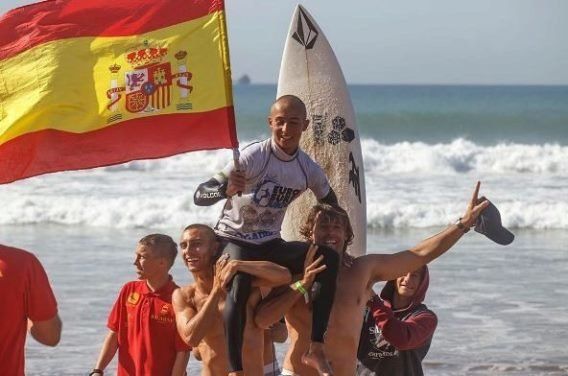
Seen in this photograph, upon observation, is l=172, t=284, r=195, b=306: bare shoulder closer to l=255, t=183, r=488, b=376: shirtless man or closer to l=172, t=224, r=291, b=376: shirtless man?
l=172, t=224, r=291, b=376: shirtless man

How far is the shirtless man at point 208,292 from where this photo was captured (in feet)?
17.9

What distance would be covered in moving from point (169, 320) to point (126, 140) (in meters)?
0.84

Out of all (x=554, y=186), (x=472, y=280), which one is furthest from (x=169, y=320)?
(x=554, y=186)

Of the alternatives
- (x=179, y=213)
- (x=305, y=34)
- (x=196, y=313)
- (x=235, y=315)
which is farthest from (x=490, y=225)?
(x=179, y=213)

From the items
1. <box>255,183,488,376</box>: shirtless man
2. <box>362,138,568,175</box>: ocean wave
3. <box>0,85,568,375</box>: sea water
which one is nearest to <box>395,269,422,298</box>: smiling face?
<box>255,183,488,376</box>: shirtless man

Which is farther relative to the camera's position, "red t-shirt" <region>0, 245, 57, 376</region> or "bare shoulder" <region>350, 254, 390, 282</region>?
"bare shoulder" <region>350, 254, 390, 282</region>

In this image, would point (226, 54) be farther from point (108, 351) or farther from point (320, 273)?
point (108, 351)

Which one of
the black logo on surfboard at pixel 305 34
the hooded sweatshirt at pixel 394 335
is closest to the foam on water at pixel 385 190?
the black logo on surfboard at pixel 305 34

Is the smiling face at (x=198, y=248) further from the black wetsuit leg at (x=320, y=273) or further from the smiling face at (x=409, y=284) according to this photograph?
the smiling face at (x=409, y=284)

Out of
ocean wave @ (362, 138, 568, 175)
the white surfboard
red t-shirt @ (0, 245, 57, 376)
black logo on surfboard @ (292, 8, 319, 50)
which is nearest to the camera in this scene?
red t-shirt @ (0, 245, 57, 376)

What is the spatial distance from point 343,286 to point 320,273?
0.28 m

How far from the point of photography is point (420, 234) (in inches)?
671

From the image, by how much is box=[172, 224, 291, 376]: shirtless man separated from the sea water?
3342 millimetres

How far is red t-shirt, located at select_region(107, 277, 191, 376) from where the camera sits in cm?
581
